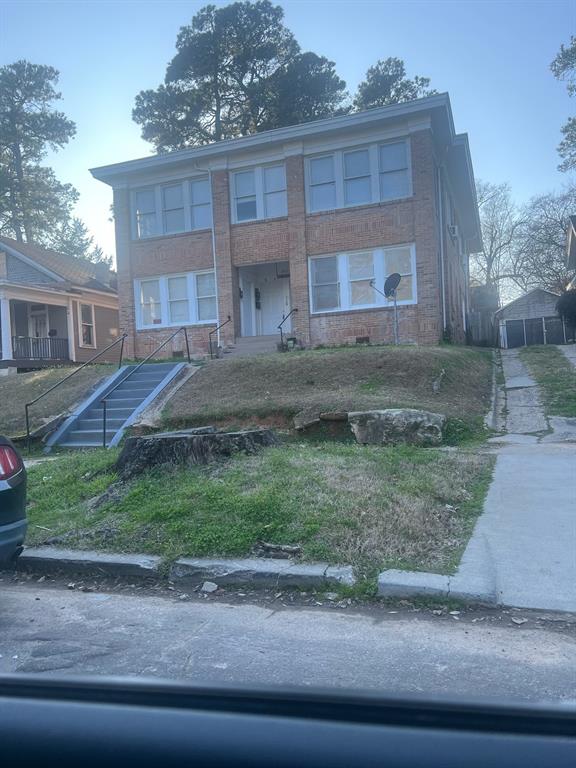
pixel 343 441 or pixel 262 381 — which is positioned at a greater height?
pixel 262 381

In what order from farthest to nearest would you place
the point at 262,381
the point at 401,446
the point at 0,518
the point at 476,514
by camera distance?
the point at 262,381 → the point at 401,446 → the point at 476,514 → the point at 0,518

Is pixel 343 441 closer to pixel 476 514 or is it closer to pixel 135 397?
pixel 476 514

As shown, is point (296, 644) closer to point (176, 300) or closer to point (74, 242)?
point (176, 300)

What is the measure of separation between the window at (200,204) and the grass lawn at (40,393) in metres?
5.86

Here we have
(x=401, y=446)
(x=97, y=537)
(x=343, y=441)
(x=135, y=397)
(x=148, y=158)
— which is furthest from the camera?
(x=148, y=158)

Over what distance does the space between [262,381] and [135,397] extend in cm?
302

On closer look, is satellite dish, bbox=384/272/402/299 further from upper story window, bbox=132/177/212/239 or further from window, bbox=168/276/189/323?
window, bbox=168/276/189/323

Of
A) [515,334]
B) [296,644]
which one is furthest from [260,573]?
[515,334]

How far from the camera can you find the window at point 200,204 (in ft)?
66.7

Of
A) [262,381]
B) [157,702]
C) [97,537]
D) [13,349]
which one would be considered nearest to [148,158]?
[13,349]

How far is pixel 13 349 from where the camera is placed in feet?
78.5

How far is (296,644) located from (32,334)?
26.5 meters

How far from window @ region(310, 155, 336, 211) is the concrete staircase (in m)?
4.01

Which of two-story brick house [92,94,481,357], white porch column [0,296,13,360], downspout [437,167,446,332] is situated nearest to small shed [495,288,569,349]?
two-story brick house [92,94,481,357]
